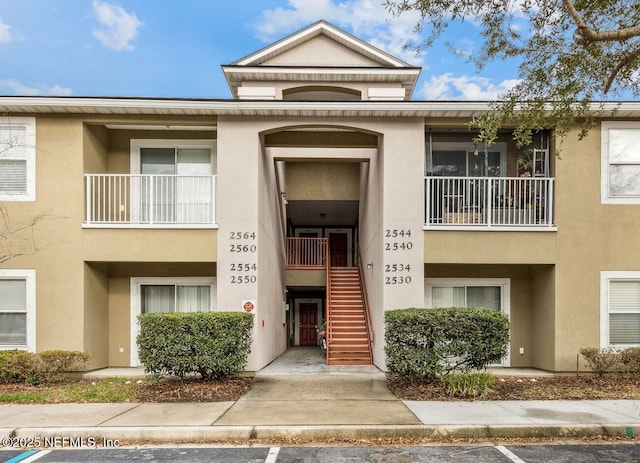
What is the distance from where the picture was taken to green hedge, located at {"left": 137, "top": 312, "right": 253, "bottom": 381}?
8930 mm

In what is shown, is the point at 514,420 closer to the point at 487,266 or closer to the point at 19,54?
the point at 487,266

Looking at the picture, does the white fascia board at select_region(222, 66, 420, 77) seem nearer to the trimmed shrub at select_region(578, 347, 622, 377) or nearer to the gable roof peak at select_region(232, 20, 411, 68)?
the gable roof peak at select_region(232, 20, 411, 68)

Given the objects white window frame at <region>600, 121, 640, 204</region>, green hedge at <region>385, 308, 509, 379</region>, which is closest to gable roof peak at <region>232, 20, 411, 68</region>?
white window frame at <region>600, 121, 640, 204</region>

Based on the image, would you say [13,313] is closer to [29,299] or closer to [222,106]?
[29,299]

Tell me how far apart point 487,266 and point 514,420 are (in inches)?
232

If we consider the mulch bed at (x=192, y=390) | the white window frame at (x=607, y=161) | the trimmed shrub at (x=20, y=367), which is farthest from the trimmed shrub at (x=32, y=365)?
the white window frame at (x=607, y=161)

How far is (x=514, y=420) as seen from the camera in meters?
7.09

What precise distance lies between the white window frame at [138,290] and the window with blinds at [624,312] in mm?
9958

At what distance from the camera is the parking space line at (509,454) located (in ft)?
19.2

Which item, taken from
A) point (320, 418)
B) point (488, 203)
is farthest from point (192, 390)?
point (488, 203)

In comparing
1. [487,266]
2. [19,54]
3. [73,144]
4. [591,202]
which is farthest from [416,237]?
[19,54]

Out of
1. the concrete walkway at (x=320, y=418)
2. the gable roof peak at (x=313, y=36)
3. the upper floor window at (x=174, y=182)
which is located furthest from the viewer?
the gable roof peak at (x=313, y=36)

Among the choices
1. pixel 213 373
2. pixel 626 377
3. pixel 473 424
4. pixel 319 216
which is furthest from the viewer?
pixel 319 216

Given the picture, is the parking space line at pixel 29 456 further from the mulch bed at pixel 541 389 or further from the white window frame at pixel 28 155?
the white window frame at pixel 28 155
